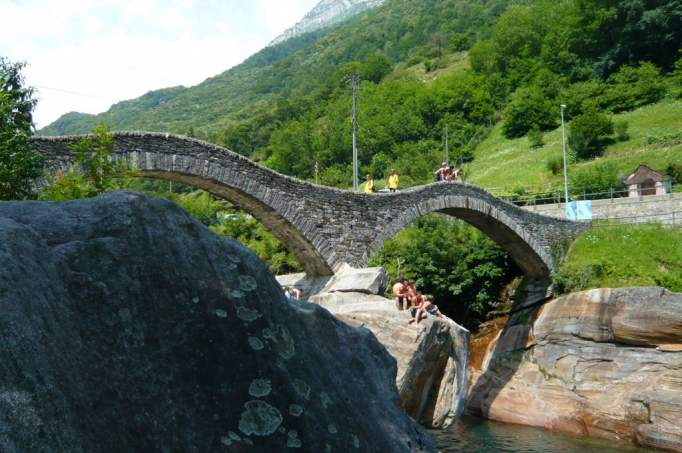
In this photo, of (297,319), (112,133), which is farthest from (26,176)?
(297,319)

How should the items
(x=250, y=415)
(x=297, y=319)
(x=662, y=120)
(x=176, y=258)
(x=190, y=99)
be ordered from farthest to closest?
(x=190, y=99) → (x=662, y=120) → (x=297, y=319) → (x=176, y=258) → (x=250, y=415)

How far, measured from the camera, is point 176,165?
14.5 metres

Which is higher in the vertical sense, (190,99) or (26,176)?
(190,99)

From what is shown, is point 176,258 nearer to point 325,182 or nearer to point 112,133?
point 112,133

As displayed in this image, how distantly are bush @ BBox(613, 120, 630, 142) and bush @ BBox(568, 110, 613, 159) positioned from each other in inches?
21.0

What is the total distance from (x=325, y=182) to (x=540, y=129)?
68.2 ft

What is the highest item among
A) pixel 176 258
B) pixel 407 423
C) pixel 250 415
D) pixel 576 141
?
pixel 576 141

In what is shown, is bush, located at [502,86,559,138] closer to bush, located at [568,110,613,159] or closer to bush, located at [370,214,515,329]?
bush, located at [568,110,613,159]

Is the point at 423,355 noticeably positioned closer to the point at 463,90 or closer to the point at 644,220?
the point at 644,220

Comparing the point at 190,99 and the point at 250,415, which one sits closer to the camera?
the point at 250,415

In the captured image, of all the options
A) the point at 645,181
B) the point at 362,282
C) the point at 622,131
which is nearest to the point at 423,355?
the point at 362,282

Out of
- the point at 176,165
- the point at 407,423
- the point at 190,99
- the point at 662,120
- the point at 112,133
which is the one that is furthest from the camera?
the point at 190,99

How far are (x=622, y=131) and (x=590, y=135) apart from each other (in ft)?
7.51

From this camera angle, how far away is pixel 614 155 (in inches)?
1780
